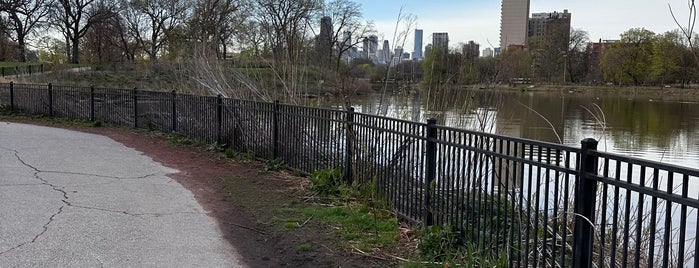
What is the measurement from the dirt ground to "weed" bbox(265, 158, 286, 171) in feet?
0.42

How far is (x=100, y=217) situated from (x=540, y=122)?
19.6m

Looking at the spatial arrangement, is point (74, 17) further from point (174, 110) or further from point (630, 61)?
point (630, 61)

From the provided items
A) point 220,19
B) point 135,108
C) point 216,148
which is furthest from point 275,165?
point 220,19

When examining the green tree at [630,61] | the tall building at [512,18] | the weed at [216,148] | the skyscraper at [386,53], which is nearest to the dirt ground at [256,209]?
the weed at [216,148]

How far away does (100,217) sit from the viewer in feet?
19.8

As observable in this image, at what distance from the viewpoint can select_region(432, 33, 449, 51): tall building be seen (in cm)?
937

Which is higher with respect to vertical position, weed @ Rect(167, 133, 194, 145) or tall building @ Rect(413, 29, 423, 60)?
tall building @ Rect(413, 29, 423, 60)

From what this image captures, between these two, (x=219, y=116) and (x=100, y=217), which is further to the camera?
(x=219, y=116)

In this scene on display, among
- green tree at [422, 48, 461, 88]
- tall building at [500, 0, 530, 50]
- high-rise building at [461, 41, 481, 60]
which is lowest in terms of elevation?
green tree at [422, 48, 461, 88]

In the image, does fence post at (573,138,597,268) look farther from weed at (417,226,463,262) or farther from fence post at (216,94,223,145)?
fence post at (216,94,223,145)

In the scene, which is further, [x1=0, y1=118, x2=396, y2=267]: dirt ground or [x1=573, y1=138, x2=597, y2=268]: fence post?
[x1=0, y1=118, x2=396, y2=267]: dirt ground

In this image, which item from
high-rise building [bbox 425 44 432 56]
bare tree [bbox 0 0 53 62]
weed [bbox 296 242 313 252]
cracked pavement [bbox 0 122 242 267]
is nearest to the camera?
cracked pavement [bbox 0 122 242 267]

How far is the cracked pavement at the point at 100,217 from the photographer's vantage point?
4.77 metres

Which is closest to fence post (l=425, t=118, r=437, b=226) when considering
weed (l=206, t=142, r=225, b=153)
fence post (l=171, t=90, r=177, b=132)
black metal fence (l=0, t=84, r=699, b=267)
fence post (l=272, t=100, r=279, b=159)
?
black metal fence (l=0, t=84, r=699, b=267)
